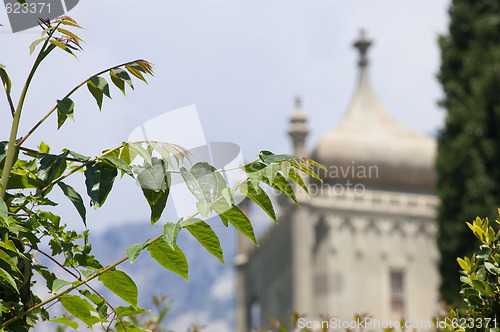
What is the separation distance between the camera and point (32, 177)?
2705 mm

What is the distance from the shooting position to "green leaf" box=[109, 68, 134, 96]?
2715 millimetres

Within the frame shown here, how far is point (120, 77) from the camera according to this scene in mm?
2717

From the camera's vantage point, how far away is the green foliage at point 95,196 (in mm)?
Result: 2453

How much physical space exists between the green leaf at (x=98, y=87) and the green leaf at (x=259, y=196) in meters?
0.51

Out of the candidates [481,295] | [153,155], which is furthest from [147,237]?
[481,295]

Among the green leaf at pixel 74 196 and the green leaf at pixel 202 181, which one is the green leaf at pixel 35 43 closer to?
the green leaf at pixel 74 196

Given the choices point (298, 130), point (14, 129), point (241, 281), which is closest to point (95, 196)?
point (14, 129)

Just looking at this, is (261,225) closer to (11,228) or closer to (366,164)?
(366,164)

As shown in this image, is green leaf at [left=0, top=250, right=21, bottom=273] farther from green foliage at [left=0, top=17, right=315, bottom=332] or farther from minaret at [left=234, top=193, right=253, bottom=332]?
minaret at [left=234, top=193, right=253, bottom=332]

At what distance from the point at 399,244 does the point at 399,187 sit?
2.40 m

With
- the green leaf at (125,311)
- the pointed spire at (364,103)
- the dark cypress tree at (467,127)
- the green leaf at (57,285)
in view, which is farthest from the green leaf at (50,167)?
the pointed spire at (364,103)

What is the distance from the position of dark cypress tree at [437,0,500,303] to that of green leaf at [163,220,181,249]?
16.3 m

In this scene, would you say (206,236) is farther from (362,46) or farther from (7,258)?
(362,46)

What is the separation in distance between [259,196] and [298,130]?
86.0 ft
